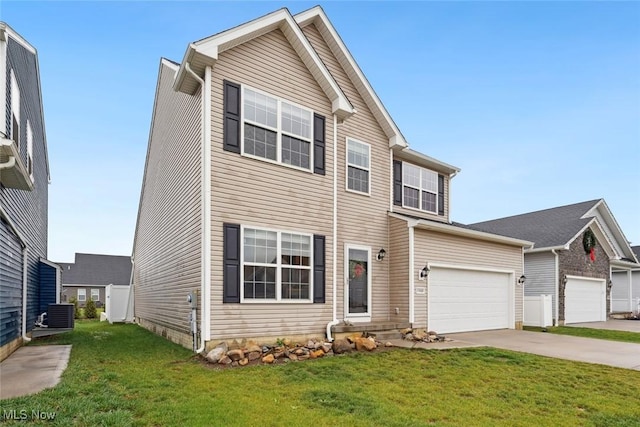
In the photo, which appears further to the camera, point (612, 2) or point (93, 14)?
point (612, 2)

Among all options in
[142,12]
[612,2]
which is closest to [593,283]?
[612,2]

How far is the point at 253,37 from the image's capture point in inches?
371

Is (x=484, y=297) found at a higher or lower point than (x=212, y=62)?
lower

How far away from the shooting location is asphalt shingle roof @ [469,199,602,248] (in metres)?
18.2

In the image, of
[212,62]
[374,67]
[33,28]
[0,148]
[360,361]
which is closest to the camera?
[0,148]

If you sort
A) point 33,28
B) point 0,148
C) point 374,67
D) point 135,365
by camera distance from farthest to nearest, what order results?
point 374,67
point 33,28
point 135,365
point 0,148

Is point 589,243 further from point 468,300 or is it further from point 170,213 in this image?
point 170,213

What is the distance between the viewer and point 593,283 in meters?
19.5

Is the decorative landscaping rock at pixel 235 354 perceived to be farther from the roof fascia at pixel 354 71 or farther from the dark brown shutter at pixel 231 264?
the roof fascia at pixel 354 71

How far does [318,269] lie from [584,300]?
50.9 ft

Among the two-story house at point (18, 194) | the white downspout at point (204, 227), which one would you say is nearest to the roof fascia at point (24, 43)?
the two-story house at point (18, 194)

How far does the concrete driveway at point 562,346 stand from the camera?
27.8 feet

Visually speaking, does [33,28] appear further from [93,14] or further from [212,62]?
[212,62]

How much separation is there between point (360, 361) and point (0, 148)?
23.4 feet
